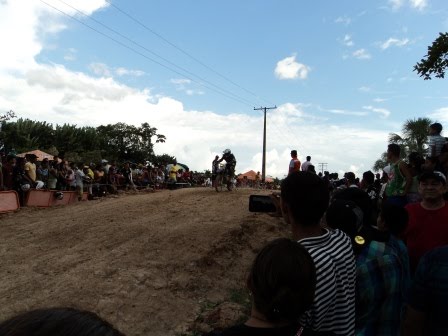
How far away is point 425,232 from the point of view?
3.88 metres

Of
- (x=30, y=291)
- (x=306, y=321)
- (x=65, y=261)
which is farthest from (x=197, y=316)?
(x=306, y=321)

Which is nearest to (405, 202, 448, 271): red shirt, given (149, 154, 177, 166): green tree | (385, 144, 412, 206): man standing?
(385, 144, 412, 206): man standing

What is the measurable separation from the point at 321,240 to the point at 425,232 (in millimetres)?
2123

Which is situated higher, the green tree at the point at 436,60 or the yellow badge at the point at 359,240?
the green tree at the point at 436,60

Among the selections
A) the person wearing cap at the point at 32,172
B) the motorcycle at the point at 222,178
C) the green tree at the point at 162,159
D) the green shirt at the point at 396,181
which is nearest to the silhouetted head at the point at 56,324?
the green shirt at the point at 396,181

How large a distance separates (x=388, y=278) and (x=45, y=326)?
2218 millimetres

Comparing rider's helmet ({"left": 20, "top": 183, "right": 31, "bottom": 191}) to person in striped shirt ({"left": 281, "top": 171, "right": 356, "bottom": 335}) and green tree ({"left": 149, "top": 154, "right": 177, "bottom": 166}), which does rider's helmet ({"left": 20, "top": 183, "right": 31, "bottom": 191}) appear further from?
green tree ({"left": 149, "top": 154, "right": 177, "bottom": 166})

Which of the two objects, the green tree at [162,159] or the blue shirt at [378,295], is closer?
the blue shirt at [378,295]

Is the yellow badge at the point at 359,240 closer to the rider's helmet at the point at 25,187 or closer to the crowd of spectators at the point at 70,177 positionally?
the crowd of spectators at the point at 70,177

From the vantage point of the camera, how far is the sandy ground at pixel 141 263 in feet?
18.9

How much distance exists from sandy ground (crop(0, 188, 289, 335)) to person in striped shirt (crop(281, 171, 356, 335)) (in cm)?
355

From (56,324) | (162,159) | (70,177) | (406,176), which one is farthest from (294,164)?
(162,159)

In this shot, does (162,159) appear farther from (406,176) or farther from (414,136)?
(406,176)

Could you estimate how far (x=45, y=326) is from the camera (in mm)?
903
